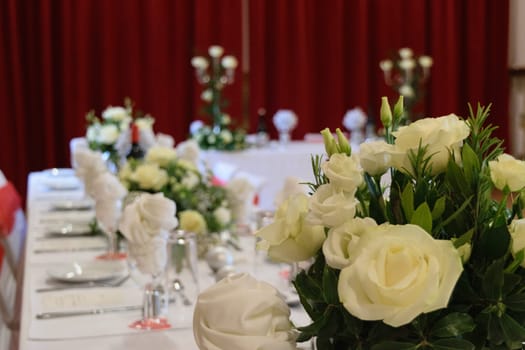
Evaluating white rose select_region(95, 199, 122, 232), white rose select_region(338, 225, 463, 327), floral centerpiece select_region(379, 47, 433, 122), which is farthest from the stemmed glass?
floral centerpiece select_region(379, 47, 433, 122)

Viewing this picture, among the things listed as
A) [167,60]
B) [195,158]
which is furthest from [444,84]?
[195,158]

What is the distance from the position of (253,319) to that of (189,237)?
0.91 metres

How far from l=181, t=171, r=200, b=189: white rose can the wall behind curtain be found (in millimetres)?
4480

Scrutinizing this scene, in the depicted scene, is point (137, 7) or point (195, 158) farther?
point (137, 7)

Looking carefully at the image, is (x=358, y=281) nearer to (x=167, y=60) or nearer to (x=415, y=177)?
(x=415, y=177)

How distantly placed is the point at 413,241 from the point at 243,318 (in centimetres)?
25

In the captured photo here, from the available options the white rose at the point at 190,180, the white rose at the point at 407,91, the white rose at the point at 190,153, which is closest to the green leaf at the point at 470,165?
the white rose at the point at 190,180

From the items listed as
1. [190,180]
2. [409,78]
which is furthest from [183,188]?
[409,78]

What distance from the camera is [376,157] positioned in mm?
1035

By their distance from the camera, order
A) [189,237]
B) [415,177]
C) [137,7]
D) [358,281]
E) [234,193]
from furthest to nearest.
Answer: [137,7] < [234,193] < [189,237] < [415,177] < [358,281]

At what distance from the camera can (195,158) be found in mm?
3186

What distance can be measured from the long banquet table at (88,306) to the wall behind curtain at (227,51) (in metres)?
4.02

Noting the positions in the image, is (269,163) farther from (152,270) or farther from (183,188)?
(152,270)

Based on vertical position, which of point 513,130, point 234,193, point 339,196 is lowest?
point 513,130
